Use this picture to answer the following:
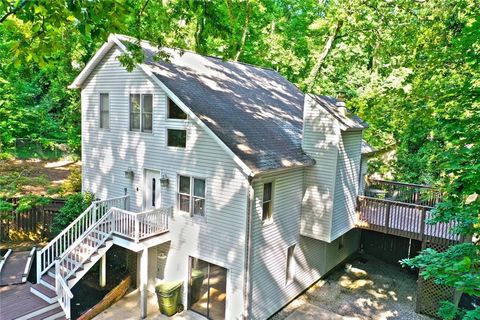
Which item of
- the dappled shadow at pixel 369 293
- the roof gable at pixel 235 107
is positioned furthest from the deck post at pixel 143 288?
the dappled shadow at pixel 369 293

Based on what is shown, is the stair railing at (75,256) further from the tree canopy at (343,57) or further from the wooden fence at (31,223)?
the wooden fence at (31,223)

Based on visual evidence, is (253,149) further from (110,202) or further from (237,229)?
(110,202)

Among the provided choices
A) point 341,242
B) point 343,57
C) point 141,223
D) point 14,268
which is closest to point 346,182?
point 341,242

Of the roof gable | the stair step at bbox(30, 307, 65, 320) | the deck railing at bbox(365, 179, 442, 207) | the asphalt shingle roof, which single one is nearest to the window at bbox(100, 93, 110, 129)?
the roof gable

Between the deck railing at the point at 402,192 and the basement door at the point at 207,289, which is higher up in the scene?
the deck railing at the point at 402,192

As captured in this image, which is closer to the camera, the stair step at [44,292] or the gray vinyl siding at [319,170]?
the stair step at [44,292]

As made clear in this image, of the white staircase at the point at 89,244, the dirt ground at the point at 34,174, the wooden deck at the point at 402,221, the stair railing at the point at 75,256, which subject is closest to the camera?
the stair railing at the point at 75,256

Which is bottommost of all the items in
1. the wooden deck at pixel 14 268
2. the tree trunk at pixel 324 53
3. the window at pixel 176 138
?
the wooden deck at pixel 14 268
